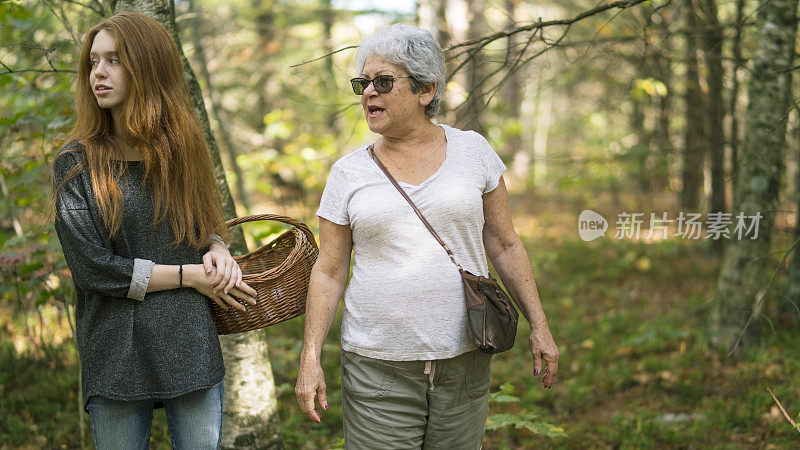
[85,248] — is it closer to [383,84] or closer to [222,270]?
[222,270]

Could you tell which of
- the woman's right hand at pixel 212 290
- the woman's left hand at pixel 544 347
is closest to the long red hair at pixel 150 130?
the woman's right hand at pixel 212 290

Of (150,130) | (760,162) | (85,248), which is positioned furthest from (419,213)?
(760,162)

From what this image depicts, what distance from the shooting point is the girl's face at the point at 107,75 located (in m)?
2.18

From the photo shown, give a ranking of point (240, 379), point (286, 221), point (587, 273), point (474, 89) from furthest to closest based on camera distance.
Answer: point (587, 273) < point (474, 89) < point (240, 379) < point (286, 221)

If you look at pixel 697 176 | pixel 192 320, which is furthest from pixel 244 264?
pixel 697 176

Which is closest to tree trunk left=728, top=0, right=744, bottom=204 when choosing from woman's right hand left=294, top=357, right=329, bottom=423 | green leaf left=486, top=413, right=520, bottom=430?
green leaf left=486, top=413, right=520, bottom=430

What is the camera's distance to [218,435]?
2.40 m

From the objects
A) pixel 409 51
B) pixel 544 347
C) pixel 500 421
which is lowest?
pixel 500 421

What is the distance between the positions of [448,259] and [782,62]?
4.22 meters

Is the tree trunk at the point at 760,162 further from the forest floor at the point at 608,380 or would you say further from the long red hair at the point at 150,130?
the long red hair at the point at 150,130

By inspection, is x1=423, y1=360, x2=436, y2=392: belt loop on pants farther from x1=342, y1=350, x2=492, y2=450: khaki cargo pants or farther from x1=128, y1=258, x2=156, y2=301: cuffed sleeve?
x1=128, y1=258, x2=156, y2=301: cuffed sleeve

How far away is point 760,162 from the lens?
17.3ft

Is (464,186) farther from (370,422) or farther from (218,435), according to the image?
(218,435)

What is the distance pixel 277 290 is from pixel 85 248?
72cm
